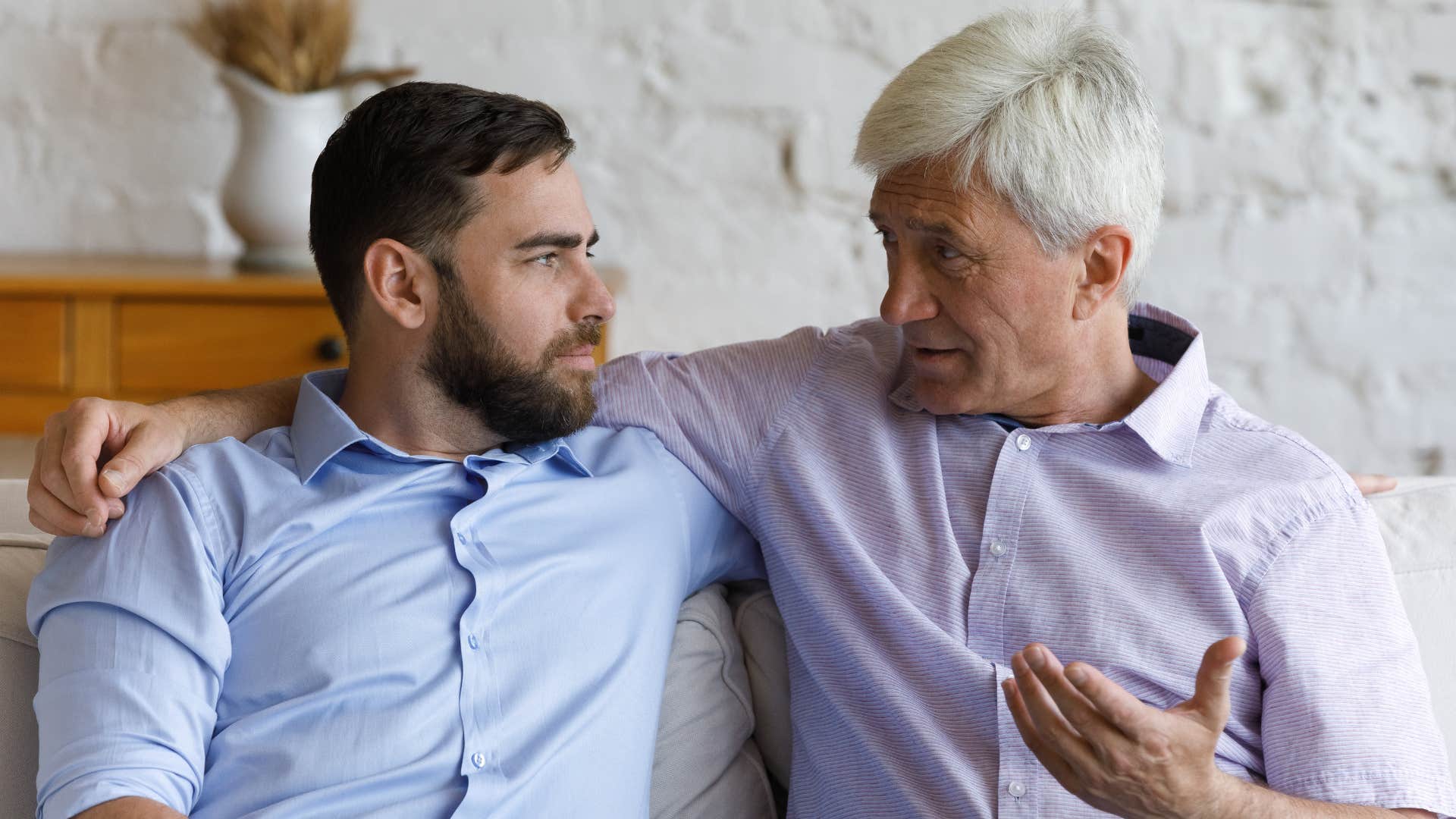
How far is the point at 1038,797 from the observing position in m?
1.21

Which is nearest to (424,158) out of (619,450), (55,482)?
(619,450)

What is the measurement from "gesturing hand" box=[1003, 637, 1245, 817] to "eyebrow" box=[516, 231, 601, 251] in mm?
634

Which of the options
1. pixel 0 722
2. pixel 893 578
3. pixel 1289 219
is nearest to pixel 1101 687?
pixel 893 578

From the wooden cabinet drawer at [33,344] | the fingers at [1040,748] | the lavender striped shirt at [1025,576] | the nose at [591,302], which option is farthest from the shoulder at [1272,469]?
the wooden cabinet drawer at [33,344]

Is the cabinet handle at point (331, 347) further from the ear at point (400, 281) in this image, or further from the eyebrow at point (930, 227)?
the eyebrow at point (930, 227)

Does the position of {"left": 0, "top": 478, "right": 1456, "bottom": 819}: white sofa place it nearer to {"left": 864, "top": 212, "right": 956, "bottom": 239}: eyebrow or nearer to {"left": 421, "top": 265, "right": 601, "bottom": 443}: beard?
{"left": 421, "top": 265, "right": 601, "bottom": 443}: beard

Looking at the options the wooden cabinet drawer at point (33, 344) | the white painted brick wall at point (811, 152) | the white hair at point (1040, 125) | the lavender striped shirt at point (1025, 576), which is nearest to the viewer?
the lavender striped shirt at point (1025, 576)

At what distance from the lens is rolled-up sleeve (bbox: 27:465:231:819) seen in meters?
1.07

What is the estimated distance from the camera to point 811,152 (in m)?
2.58

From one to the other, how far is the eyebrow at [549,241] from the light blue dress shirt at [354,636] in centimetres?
21

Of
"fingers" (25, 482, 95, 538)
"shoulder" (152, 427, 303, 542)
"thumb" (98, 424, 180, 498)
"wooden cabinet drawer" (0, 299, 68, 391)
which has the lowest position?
"wooden cabinet drawer" (0, 299, 68, 391)

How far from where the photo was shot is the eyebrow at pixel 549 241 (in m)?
1.35

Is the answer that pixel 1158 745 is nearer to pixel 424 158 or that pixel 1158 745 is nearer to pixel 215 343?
pixel 424 158

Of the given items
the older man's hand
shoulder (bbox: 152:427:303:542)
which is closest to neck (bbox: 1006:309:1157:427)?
shoulder (bbox: 152:427:303:542)
